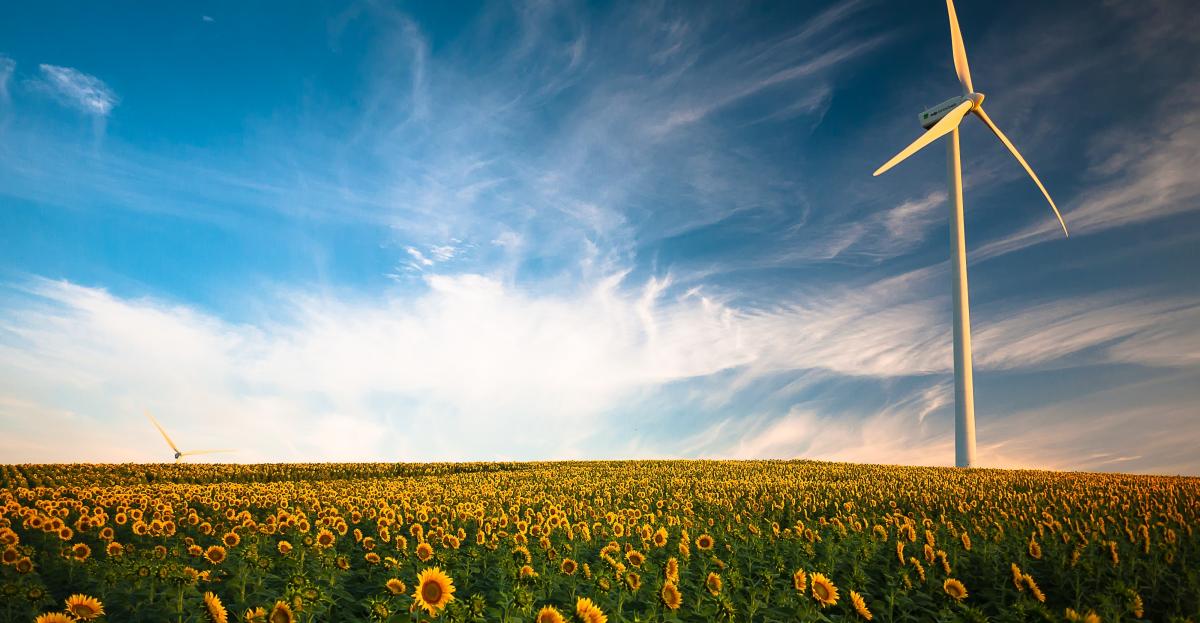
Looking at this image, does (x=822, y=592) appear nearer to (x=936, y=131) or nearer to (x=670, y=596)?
(x=670, y=596)

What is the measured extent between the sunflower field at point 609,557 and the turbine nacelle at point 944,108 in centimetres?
3409

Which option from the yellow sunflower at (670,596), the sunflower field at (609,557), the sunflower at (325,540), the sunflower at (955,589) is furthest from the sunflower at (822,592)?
the sunflower at (325,540)

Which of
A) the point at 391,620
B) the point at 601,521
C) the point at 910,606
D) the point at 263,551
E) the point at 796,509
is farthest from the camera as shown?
the point at 796,509

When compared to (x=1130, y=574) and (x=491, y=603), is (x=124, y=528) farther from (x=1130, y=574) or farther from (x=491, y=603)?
(x=1130, y=574)

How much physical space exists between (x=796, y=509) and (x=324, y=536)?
45.3 feet

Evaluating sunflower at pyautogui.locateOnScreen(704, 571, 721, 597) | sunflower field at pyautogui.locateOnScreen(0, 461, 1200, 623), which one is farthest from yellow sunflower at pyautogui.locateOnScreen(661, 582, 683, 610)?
sunflower at pyautogui.locateOnScreen(704, 571, 721, 597)

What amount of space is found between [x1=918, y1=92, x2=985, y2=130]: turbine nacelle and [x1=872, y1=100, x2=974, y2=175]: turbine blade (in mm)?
459

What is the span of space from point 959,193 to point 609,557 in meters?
47.8

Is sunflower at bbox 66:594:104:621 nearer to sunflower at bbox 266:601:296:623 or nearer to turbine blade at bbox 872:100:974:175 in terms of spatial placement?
sunflower at bbox 266:601:296:623

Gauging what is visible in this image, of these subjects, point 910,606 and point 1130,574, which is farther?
point 1130,574

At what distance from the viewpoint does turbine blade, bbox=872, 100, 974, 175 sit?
43.2m

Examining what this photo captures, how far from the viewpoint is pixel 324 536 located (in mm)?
12070

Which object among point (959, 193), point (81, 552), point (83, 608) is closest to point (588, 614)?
point (83, 608)

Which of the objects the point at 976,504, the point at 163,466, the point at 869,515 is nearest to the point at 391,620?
the point at 869,515
